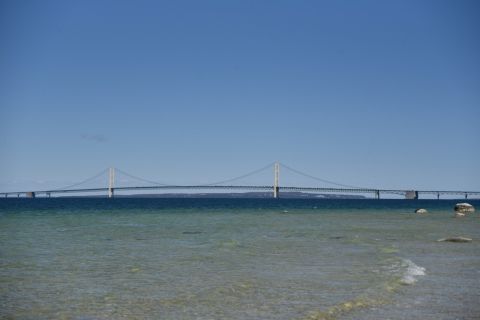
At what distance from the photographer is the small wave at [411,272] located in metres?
13.6

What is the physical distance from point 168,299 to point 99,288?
2.39m

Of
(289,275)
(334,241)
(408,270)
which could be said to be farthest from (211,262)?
(334,241)

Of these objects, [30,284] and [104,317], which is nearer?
[104,317]

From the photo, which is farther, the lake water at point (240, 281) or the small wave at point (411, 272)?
the small wave at point (411, 272)

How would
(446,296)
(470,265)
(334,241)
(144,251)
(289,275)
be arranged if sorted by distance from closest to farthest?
(446,296), (289,275), (470,265), (144,251), (334,241)

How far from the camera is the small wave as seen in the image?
44.8ft

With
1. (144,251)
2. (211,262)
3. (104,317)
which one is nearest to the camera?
Result: (104,317)

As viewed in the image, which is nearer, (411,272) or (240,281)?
(240,281)

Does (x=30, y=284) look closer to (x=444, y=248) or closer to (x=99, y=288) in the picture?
(x=99, y=288)

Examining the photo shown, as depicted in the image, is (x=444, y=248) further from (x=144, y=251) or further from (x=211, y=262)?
(x=144, y=251)

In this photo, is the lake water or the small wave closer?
the lake water

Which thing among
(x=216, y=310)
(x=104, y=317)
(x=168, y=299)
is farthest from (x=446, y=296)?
(x=104, y=317)

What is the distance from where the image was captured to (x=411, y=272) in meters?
15.1

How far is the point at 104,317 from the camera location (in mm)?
10062
